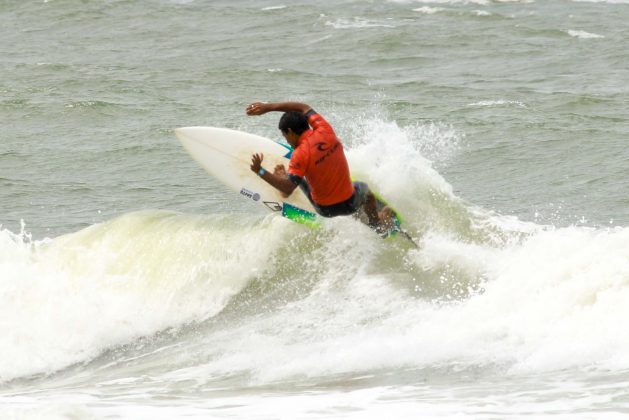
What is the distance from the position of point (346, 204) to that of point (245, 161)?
1.58 meters

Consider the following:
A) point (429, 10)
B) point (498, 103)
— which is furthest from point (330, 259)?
point (429, 10)

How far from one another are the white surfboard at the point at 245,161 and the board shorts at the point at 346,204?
696 millimetres

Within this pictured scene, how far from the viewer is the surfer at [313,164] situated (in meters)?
8.62

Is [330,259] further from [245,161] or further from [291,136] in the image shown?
[291,136]

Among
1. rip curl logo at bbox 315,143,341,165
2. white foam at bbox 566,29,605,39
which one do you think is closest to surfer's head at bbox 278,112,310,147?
rip curl logo at bbox 315,143,341,165

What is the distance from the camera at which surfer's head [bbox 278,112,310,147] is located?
28.1 ft

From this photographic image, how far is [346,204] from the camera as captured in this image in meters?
9.23

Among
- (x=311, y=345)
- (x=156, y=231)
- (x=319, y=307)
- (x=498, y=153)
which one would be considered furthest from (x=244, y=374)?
(x=498, y=153)

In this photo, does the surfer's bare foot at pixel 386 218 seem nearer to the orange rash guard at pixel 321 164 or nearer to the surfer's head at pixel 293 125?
the orange rash guard at pixel 321 164

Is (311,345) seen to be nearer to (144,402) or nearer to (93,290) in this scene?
(144,402)

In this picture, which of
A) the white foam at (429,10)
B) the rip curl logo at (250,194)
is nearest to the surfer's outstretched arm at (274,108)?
the rip curl logo at (250,194)

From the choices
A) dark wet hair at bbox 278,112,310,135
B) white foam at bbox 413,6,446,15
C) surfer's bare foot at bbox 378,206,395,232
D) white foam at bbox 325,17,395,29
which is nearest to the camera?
dark wet hair at bbox 278,112,310,135

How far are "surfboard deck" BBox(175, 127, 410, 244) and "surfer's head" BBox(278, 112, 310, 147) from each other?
50.8 inches

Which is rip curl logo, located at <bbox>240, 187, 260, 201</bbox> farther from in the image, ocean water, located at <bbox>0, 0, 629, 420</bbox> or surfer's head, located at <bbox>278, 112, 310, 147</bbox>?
surfer's head, located at <bbox>278, 112, 310, 147</bbox>
